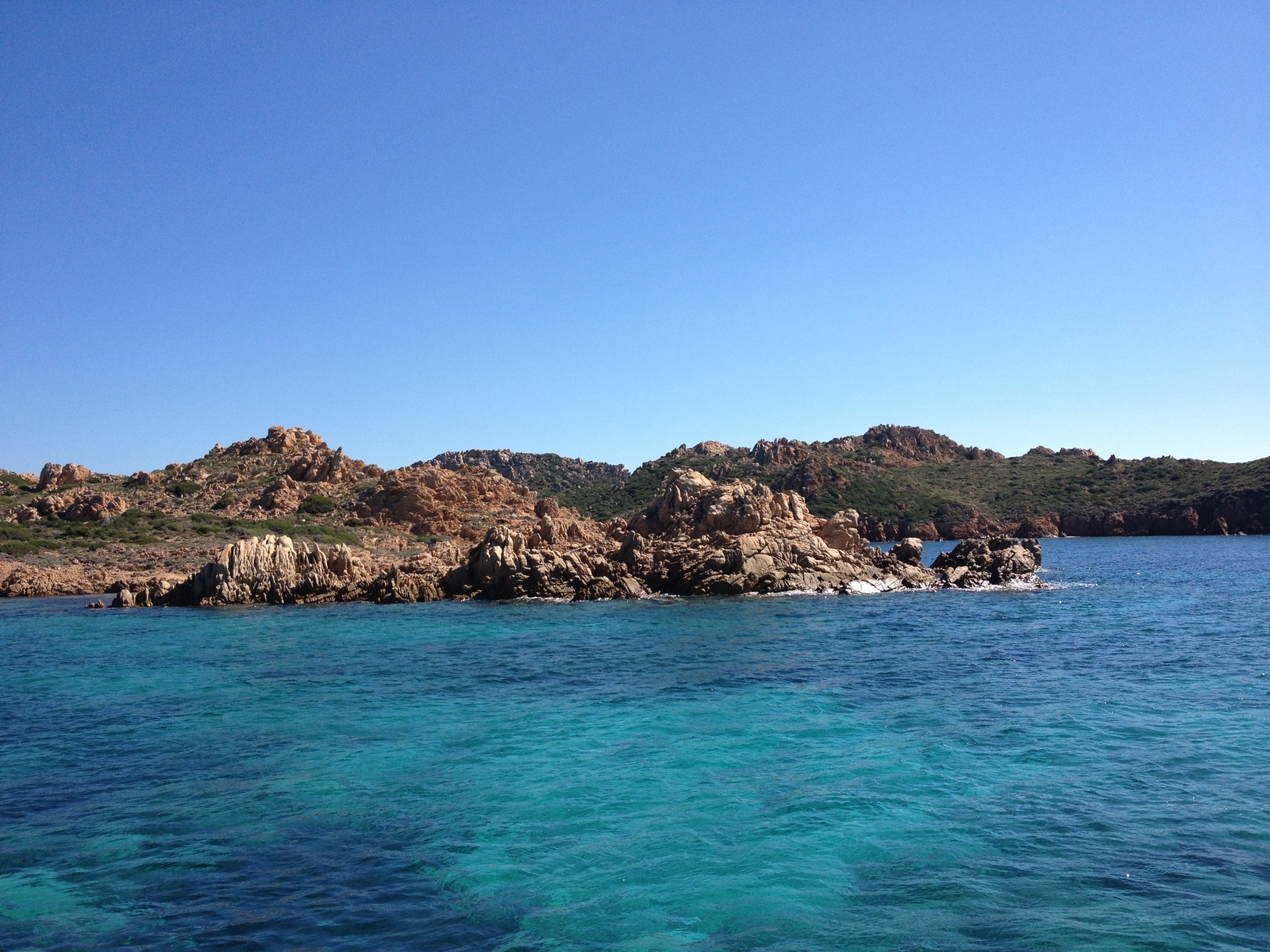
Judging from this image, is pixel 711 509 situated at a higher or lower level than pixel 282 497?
lower

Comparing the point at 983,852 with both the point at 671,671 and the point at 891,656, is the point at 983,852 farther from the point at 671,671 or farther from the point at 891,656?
the point at 891,656

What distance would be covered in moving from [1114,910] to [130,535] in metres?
56.3

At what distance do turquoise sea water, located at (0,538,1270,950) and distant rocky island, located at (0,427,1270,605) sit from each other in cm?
1426

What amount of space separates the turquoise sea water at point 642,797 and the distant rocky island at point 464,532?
14.3 meters

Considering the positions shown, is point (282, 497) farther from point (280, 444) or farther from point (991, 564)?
point (991, 564)

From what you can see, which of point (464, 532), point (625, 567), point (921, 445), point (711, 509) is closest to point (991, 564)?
point (711, 509)

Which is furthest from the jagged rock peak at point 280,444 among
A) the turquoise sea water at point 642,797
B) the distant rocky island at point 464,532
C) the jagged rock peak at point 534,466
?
the jagged rock peak at point 534,466

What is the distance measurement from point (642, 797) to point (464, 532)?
47.9m

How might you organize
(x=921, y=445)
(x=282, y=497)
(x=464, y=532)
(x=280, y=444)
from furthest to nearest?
(x=921, y=445), (x=280, y=444), (x=282, y=497), (x=464, y=532)

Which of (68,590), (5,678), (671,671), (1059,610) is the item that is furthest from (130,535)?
(1059,610)

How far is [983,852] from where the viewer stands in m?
9.88

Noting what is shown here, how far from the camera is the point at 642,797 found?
12.2m

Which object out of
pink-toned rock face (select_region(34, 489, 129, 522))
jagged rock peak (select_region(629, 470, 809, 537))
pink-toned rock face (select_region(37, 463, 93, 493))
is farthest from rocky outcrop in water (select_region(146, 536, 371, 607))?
pink-toned rock face (select_region(37, 463, 93, 493))

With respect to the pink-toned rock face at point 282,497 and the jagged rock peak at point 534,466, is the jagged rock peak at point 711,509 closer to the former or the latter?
the pink-toned rock face at point 282,497
